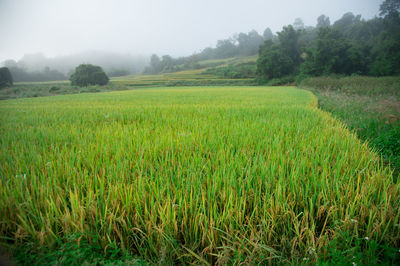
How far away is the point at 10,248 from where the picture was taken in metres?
0.78

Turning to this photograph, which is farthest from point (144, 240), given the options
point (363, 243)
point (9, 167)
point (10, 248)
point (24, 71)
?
point (24, 71)

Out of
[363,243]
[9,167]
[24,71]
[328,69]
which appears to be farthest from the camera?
[328,69]

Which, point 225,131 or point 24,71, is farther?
point 24,71

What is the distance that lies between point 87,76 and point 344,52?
45.0 m

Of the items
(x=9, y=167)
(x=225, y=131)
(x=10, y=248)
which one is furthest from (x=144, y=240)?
(x=225, y=131)

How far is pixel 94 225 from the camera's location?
0.92m

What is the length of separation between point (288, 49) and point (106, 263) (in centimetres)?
5240

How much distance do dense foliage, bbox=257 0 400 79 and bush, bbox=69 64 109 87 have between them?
31.6m

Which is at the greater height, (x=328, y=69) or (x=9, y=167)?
(x=328, y=69)

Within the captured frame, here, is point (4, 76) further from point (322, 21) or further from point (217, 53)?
point (322, 21)

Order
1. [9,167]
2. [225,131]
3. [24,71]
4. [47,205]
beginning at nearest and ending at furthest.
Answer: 1. [47,205]
2. [9,167]
3. [225,131]
4. [24,71]

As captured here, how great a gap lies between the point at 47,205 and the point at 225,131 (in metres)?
1.98

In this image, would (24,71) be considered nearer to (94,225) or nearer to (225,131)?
(225,131)

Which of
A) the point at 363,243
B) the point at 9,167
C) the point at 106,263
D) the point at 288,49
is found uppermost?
the point at 288,49
